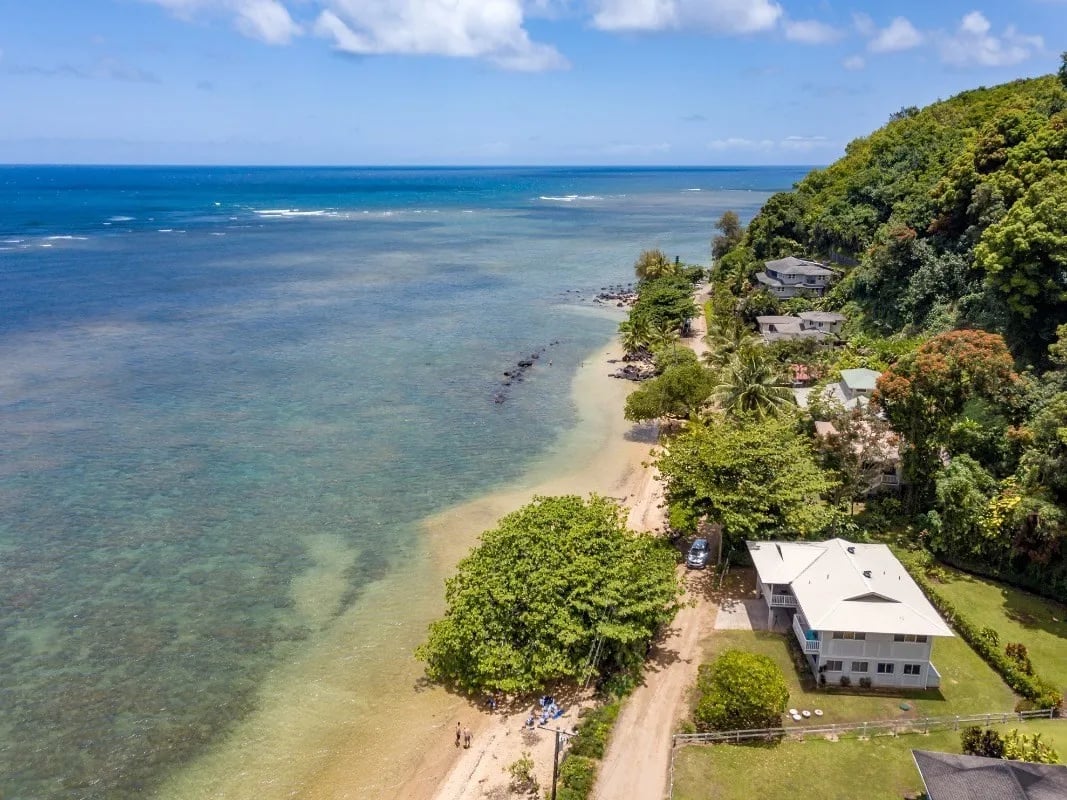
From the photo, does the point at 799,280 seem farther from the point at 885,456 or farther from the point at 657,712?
the point at 657,712

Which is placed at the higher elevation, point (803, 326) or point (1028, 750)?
point (803, 326)

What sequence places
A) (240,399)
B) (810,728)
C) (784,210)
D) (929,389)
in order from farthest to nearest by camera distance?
1. (784,210)
2. (240,399)
3. (929,389)
4. (810,728)

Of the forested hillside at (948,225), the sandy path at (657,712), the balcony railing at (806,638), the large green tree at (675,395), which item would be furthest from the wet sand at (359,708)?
the forested hillside at (948,225)

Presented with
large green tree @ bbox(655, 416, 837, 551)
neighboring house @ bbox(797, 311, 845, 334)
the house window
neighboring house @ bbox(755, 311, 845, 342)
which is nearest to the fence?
the house window

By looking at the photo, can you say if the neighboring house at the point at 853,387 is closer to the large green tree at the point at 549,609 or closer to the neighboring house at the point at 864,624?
the neighboring house at the point at 864,624

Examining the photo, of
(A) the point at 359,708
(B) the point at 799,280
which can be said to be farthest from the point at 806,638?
(B) the point at 799,280

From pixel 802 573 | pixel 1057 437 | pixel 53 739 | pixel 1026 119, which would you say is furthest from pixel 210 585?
pixel 1026 119

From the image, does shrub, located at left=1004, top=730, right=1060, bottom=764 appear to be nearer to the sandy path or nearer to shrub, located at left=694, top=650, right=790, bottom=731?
shrub, located at left=694, top=650, right=790, bottom=731

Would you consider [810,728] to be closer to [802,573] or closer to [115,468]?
[802,573]

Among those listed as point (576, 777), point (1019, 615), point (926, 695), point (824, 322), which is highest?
point (824, 322)
